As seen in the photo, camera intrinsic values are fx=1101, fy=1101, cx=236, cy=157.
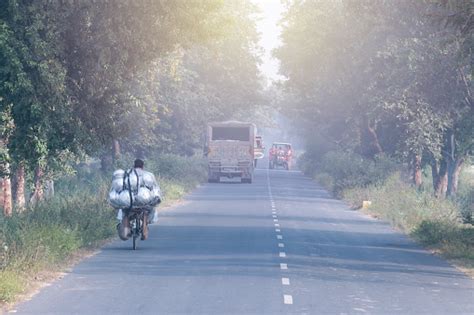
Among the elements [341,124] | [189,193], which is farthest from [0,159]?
[341,124]

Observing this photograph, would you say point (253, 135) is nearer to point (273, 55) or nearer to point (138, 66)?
point (273, 55)

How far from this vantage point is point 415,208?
3428cm

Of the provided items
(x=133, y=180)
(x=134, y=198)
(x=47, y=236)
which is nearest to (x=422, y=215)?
(x=133, y=180)

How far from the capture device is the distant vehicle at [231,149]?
61844 millimetres

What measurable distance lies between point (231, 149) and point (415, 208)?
92.7ft

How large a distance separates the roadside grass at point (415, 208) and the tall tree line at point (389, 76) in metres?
2.07

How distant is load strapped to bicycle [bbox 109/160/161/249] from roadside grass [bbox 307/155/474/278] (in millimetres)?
6253

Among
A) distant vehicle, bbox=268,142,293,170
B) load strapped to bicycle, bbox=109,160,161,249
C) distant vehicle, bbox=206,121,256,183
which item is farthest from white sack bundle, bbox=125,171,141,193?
distant vehicle, bbox=268,142,293,170

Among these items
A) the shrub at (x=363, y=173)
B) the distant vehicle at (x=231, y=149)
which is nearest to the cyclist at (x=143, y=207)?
the shrub at (x=363, y=173)

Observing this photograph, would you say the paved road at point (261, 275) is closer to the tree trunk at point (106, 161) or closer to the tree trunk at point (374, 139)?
the tree trunk at point (106, 161)

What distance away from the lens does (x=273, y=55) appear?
75.9 meters

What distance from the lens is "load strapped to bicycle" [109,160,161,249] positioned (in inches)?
873

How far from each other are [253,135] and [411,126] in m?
18.9

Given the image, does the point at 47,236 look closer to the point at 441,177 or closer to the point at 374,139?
the point at 441,177
